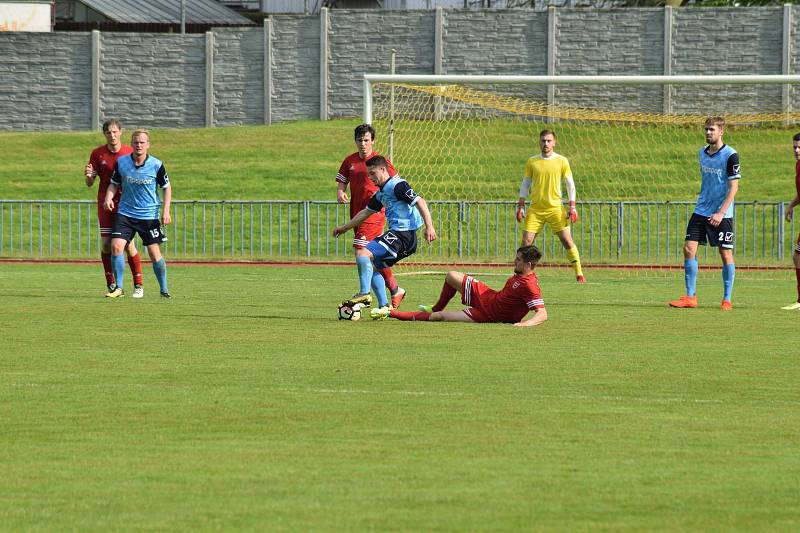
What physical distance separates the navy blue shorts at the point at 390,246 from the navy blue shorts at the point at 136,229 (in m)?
3.86

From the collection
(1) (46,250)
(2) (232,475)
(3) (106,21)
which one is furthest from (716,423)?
(3) (106,21)

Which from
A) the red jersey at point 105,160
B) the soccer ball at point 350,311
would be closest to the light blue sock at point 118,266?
the red jersey at point 105,160

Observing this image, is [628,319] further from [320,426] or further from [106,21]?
[106,21]

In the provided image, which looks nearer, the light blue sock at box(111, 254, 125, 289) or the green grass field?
the green grass field

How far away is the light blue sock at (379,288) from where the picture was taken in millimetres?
14547

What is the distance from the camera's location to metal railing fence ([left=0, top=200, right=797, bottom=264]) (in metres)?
27.4

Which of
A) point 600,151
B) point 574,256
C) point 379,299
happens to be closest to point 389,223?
point 379,299

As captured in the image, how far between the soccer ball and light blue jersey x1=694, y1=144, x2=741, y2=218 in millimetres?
4419

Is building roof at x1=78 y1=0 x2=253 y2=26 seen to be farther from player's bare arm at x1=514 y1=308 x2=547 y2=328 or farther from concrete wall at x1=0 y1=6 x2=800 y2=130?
player's bare arm at x1=514 y1=308 x2=547 y2=328

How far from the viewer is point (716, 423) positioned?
8.14 metres

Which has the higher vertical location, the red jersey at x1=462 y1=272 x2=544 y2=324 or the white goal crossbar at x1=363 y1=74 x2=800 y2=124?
the white goal crossbar at x1=363 y1=74 x2=800 y2=124

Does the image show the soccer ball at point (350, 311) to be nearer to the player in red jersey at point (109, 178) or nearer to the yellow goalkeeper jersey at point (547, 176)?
the player in red jersey at point (109, 178)

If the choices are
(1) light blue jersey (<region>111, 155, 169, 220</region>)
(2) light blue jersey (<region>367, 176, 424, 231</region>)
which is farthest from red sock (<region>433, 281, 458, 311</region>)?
(1) light blue jersey (<region>111, 155, 169, 220</region>)

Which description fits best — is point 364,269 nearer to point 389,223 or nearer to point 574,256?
point 389,223
